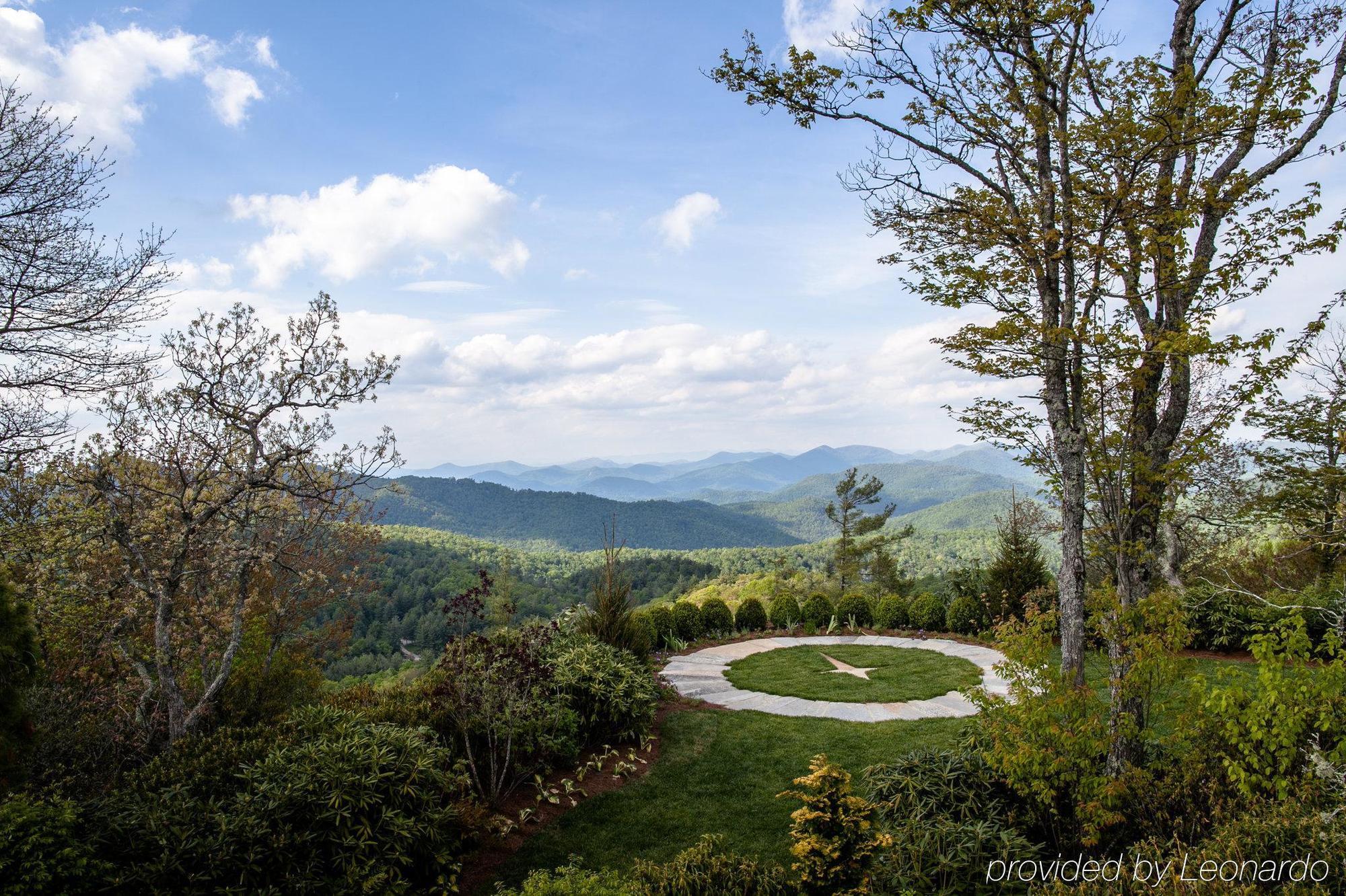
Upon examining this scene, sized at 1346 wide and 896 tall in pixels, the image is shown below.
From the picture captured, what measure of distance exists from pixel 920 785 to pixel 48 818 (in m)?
4.74

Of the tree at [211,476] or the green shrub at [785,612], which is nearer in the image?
the tree at [211,476]

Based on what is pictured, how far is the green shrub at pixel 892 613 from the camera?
40.0 feet

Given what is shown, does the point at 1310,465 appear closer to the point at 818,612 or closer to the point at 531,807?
the point at 818,612

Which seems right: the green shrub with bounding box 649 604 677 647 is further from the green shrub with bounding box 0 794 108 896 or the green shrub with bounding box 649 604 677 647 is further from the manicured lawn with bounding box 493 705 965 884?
the green shrub with bounding box 0 794 108 896

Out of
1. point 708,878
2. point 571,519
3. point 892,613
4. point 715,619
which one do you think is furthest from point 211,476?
point 571,519

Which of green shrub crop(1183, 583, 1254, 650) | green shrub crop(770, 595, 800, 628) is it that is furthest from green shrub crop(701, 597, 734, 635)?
green shrub crop(1183, 583, 1254, 650)

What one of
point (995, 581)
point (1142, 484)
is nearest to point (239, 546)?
point (1142, 484)

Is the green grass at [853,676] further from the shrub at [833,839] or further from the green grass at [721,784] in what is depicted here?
the shrub at [833,839]

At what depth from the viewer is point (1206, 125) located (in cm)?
448

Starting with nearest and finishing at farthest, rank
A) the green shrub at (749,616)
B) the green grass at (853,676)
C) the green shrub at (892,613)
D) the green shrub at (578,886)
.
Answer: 1. the green shrub at (578,886)
2. the green grass at (853,676)
3. the green shrub at (892,613)
4. the green shrub at (749,616)

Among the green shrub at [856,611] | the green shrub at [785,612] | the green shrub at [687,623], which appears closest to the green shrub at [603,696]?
the green shrub at [687,623]

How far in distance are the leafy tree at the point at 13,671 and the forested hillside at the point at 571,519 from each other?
73934 mm

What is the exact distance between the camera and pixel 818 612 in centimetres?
1257

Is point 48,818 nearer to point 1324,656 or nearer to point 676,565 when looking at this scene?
point 1324,656
